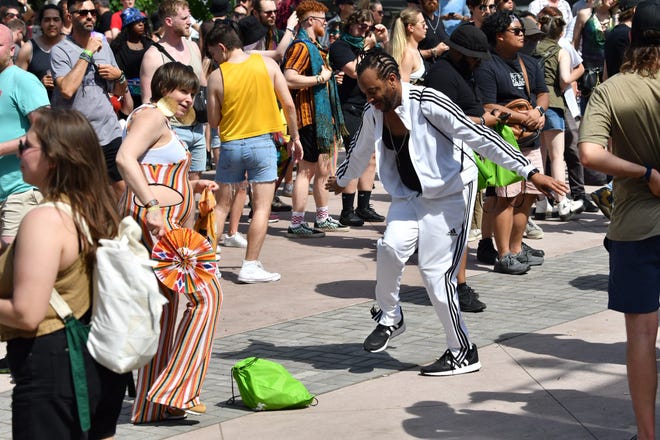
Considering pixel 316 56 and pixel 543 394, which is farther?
pixel 316 56

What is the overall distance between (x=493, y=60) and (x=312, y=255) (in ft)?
7.82

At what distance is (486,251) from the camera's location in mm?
9469

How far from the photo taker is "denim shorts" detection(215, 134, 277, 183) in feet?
29.3

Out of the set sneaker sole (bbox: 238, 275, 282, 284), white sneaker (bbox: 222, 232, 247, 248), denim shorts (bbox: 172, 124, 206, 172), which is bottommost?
white sneaker (bbox: 222, 232, 247, 248)

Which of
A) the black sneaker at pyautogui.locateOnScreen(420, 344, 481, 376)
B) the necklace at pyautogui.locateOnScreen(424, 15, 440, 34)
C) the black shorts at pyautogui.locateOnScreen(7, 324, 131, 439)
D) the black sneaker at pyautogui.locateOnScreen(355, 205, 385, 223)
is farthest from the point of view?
the necklace at pyautogui.locateOnScreen(424, 15, 440, 34)

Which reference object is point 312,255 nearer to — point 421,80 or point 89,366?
point 421,80

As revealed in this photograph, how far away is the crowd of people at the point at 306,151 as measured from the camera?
3764mm

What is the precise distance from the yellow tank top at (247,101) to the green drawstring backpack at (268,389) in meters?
3.32

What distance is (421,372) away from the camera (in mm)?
6438

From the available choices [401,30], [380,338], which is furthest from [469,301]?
[401,30]

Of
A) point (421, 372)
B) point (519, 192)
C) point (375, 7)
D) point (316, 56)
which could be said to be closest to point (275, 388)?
point (421, 372)

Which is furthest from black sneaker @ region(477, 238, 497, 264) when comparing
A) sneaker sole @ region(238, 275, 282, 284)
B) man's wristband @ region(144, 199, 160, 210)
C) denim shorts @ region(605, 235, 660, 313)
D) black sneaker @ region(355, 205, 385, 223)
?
denim shorts @ region(605, 235, 660, 313)

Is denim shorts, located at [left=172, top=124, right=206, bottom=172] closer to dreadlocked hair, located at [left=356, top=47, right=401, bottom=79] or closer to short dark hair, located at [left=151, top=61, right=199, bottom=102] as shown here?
short dark hair, located at [left=151, top=61, right=199, bottom=102]

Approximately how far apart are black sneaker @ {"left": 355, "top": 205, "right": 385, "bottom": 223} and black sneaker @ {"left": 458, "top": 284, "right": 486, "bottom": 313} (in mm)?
3620
